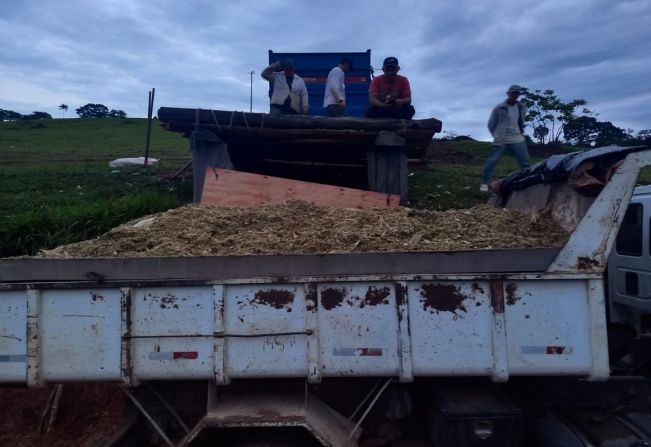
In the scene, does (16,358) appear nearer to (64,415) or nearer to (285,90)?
(64,415)

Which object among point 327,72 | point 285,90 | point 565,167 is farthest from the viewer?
point 327,72

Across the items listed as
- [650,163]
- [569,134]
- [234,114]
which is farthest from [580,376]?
[569,134]

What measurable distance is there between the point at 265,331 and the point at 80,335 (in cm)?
110

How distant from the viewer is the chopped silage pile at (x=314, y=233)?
3994 mm

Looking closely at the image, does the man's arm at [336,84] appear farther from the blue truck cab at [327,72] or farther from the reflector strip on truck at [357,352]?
the reflector strip on truck at [357,352]

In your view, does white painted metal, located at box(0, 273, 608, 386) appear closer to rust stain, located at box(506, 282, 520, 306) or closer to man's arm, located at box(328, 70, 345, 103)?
rust stain, located at box(506, 282, 520, 306)

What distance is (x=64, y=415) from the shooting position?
507cm

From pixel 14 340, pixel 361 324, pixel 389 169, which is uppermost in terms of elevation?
pixel 389 169

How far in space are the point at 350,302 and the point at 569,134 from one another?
24.1 meters

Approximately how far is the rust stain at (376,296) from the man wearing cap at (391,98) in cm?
602

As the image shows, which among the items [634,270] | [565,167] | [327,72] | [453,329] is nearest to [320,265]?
[453,329]

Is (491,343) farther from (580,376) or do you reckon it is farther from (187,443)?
(187,443)

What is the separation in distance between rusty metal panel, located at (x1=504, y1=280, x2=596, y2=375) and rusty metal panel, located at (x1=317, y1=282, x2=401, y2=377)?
662mm

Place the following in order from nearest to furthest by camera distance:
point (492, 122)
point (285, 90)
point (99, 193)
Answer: point (285, 90) → point (492, 122) → point (99, 193)
